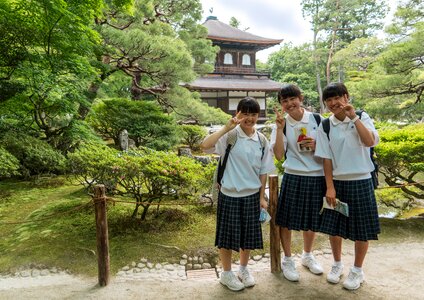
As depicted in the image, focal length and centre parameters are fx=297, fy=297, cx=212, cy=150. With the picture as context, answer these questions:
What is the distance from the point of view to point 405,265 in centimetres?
329

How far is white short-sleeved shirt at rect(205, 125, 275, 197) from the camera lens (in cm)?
250

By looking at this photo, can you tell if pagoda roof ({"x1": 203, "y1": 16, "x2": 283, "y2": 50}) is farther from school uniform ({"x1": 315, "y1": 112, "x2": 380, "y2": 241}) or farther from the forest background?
school uniform ({"x1": 315, "y1": 112, "x2": 380, "y2": 241})

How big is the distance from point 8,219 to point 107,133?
16.0 feet

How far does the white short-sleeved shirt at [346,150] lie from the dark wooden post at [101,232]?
201cm

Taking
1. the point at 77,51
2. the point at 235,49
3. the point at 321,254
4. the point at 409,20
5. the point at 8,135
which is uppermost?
the point at 235,49

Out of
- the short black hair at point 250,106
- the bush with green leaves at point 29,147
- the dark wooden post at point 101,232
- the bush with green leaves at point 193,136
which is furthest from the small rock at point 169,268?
the bush with green leaves at point 193,136

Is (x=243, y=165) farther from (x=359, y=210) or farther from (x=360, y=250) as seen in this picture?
(x=360, y=250)

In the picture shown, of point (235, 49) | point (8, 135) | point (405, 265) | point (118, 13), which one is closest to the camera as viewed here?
point (405, 265)

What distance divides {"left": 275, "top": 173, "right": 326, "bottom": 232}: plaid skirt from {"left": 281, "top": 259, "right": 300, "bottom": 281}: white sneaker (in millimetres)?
415

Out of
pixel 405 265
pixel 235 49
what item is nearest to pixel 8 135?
pixel 405 265

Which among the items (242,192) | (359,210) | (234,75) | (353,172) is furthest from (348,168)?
(234,75)

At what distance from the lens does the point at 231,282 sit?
269 centimetres

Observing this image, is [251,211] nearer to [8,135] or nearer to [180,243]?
[180,243]

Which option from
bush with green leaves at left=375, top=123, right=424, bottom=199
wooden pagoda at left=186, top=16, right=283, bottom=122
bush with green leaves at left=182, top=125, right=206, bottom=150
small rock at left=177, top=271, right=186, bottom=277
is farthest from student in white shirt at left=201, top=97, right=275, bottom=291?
A: wooden pagoda at left=186, top=16, right=283, bottom=122
